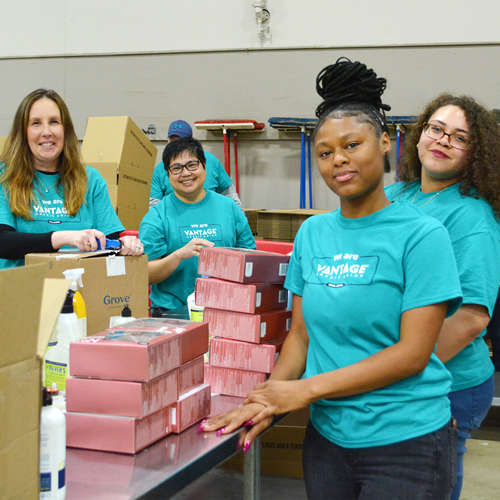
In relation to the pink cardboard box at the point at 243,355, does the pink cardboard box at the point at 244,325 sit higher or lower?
higher

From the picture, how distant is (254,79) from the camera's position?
5.50 m

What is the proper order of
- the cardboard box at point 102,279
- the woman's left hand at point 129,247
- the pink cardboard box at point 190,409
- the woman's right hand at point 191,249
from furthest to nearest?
the woman's right hand at point 191,249
the woman's left hand at point 129,247
the cardboard box at point 102,279
the pink cardboard box at point 190,409

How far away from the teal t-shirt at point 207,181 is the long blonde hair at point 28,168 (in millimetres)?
1827

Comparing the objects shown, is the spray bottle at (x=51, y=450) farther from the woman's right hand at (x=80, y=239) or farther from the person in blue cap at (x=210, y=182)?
the person in blue cap at (x=210, y=182)

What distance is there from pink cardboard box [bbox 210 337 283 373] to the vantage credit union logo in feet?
1.01

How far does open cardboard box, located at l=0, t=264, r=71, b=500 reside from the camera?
0.64 metres

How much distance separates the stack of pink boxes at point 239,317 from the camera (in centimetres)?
131

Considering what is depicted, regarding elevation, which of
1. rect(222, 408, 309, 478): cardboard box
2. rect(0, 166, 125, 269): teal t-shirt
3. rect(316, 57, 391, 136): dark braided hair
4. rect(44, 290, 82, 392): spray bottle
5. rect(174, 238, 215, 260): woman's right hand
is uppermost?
rect(316, 57, 391, 136): dark braided hair

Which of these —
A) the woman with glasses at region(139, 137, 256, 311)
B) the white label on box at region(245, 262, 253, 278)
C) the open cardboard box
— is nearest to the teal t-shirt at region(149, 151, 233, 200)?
the woman with glasses at region(139, 137, 256, 311)

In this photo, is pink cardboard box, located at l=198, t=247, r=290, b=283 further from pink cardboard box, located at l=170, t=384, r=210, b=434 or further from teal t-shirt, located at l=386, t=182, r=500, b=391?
teal t-shirt, located at l=386, t=182, r=500, b=391

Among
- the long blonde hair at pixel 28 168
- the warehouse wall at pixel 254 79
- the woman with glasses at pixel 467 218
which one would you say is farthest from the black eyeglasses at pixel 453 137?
the warehouse wall at pixel 254 79

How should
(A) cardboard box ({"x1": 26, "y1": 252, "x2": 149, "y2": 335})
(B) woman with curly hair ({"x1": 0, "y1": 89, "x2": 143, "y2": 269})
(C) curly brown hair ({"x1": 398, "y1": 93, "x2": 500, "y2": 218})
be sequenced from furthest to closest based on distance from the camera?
(B) woman with curly hair ({"x1": 0, "y1": 89, "x2": 143, "y2": 269})
(A) cardboard box ({"x1": 26, "y1": 252, "x2": 149, "y2": 335})
(C) curly brown hair ({"x1": 398, "y1": 93, "x2": 500, "y2": 218})

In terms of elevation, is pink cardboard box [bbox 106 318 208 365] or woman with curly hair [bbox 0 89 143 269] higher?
woman with curly hair [bbox 0 89 143 269]

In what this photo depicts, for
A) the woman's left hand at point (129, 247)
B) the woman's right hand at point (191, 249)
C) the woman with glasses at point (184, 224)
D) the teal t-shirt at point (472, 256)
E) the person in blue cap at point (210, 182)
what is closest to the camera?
the teal t-shirt at point (472, 256)
